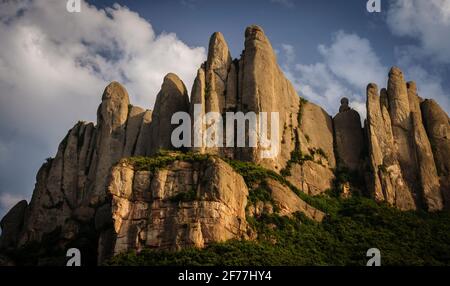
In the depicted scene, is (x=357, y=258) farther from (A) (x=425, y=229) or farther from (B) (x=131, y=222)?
(B) (x=131, y=222)

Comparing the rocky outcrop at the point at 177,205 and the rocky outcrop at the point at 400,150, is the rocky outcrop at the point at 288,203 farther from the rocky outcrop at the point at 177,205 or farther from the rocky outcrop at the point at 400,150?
the rocky outcrop at the point at 400,150

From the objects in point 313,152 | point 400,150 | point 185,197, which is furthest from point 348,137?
point 185,197

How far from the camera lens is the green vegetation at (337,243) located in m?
62.7

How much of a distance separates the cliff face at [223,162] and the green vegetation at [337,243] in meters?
1.71

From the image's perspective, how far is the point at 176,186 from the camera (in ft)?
223

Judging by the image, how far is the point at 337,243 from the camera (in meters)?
69.3

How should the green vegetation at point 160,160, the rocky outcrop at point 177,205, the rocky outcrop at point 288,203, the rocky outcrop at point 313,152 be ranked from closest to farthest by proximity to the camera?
1. the rocky outcrop at point 177,205
2. the green vegetation at point 160,160
3. the rocky outcrop at point 288,203
4. the rocky outcrop at point 313,152

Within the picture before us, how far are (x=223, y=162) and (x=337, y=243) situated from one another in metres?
11.3

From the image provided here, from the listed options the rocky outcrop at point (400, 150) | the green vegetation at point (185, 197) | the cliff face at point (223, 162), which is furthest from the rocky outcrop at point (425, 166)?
the green vegetation at point (185, 197)

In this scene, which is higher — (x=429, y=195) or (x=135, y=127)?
(x=135, y=127)

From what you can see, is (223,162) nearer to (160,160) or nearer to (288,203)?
(160,160)

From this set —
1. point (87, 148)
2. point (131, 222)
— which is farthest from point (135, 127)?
point (131, 222)
